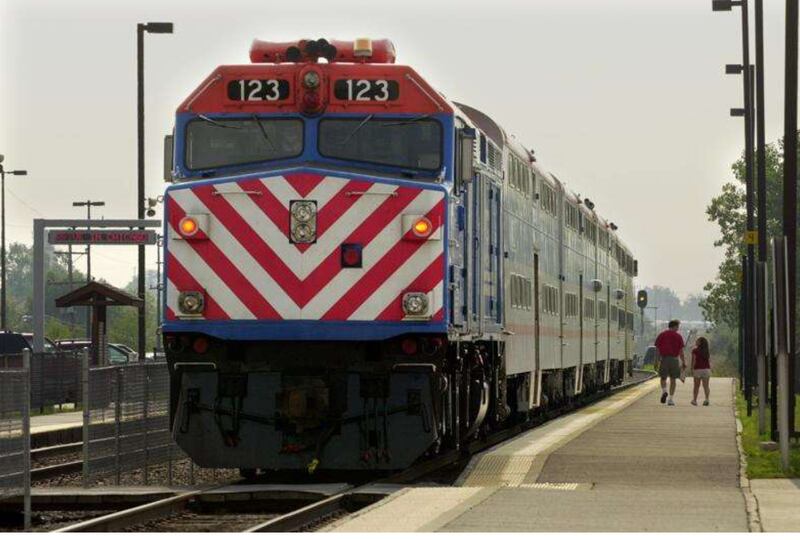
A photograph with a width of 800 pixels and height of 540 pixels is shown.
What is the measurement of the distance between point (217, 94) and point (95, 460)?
381cm

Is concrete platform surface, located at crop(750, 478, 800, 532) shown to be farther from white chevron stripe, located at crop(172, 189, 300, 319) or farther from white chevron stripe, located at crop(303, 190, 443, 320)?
white chevron stripe, located at crop(172, 189, 300, 319)

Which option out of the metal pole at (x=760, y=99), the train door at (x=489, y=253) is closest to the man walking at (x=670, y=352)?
the metal pole at (x=760, y=99)

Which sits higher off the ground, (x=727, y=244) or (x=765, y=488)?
(x=727, y=244)

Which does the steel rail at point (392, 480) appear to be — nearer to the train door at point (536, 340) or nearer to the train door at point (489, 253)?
the train door at point (536, 340)

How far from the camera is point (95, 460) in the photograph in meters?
17.9

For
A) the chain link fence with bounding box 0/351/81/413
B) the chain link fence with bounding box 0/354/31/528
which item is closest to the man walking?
the chain link fence with bounding box 0/351/81/413

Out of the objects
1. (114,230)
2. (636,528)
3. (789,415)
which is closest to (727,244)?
(114,230)

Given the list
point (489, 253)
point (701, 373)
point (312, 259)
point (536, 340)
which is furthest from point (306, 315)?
point (701, 373)

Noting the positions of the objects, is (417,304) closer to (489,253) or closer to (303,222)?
(303,222)

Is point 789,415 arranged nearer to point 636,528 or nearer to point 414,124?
point 414,124

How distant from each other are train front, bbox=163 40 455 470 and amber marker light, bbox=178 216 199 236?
0.01m

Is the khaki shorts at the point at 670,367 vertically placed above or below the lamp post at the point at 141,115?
below

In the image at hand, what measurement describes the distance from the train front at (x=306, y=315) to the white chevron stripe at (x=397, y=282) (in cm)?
1

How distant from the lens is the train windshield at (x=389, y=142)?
17.1 meters
